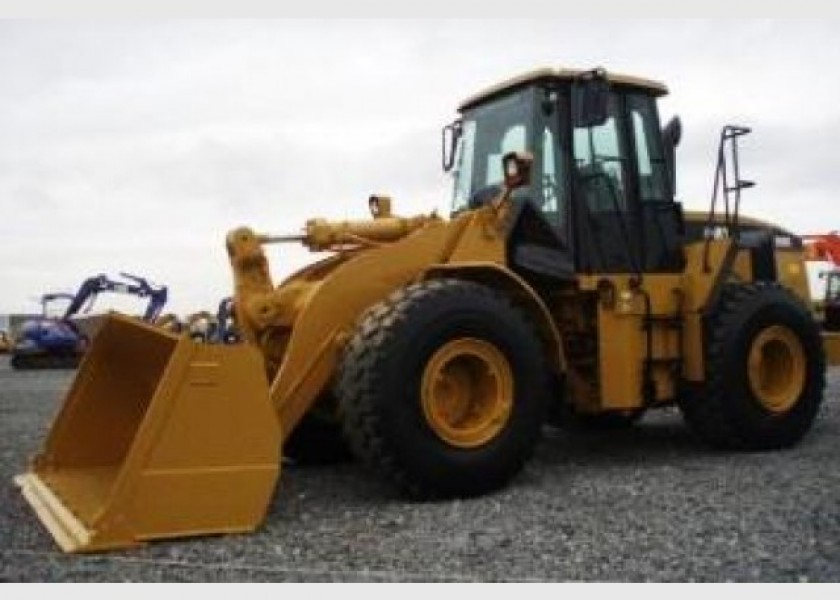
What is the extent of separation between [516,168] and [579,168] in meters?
0.91

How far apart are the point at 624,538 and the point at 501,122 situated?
3.63m

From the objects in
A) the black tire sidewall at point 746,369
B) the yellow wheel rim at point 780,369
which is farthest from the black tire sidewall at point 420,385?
the yellow wheel rim at point 780,369

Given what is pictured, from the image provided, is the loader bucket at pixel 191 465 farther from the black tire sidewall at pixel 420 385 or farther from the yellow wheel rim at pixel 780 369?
the yellow wheel rim at pixel 780 369

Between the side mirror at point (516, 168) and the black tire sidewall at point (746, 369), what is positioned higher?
the side mirror at point (516, 168)

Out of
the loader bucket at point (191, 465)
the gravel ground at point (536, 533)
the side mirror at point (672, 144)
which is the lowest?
the gravel ground at point (536, 533)

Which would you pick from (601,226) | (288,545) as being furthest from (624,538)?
(601,226)

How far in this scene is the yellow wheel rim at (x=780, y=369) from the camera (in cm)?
811

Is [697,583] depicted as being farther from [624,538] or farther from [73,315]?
[73,315]

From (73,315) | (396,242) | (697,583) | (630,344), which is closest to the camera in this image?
(697,583)

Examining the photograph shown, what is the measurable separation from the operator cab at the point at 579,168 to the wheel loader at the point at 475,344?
0.01 meters

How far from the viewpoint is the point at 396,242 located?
7027mm

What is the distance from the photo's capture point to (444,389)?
655 centimetres

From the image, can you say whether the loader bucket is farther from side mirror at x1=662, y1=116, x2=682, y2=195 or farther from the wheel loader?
side mirror at x1=662, y1=116, x2=682, y2=195

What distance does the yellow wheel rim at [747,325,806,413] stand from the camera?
8109 millimetres
